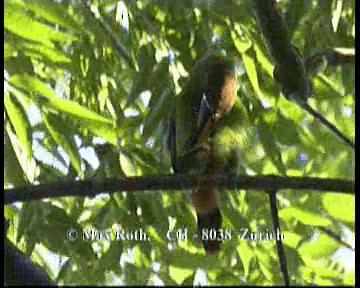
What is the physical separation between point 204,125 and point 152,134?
0.15ft

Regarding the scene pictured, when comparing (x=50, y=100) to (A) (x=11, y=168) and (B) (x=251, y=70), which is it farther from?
(B) (x=251, y=70)

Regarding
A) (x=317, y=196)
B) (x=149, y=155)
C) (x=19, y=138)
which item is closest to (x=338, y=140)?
(x=317, y=196)

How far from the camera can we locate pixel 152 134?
0.59 metres

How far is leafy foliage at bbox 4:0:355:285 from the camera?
573 millimetres

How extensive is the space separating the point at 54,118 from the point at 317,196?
22 cm

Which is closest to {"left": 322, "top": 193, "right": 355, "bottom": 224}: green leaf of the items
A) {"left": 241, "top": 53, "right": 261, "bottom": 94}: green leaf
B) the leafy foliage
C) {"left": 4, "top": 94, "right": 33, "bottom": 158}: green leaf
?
the leafy foliage

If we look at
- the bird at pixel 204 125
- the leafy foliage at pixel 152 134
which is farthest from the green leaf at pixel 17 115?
the bird at pixel 204 125

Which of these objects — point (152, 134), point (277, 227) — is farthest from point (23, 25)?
point (277, 227)

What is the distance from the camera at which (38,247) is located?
0.58 m

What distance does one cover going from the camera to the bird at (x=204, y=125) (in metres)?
0.58

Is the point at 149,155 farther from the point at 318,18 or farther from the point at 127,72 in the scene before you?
the point at 318,18

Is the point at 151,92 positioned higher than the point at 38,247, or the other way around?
the point at 151,92

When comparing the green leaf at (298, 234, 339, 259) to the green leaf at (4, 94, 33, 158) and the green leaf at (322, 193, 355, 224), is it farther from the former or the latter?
the green leaf at (4, 94, 33, 158)

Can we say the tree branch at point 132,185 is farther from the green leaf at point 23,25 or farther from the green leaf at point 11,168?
the green leaf at point 23,25
